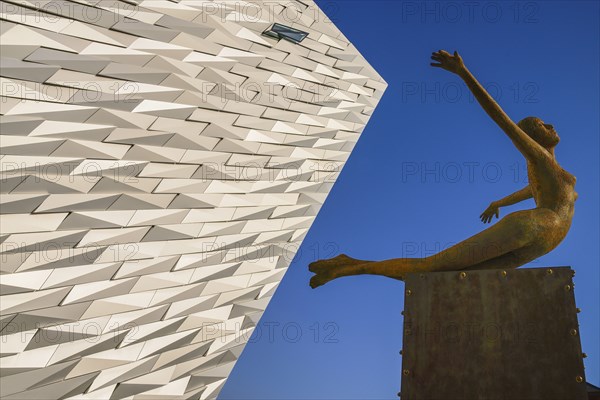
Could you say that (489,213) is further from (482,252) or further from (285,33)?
(285,33)

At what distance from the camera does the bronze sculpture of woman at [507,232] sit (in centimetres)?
296

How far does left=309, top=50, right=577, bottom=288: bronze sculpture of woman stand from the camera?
116 inches

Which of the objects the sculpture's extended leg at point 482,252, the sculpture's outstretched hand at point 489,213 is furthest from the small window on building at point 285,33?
the sculpture's extended leg at point 482,252

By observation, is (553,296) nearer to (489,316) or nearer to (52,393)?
(489,316)

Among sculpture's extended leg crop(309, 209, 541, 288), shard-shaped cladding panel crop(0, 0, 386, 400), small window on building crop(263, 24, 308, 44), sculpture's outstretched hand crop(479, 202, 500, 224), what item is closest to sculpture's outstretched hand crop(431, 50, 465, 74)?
sculpture's extended leg crop(309, 209, 541, 288)

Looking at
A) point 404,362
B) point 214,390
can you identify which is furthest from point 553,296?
point 214,390

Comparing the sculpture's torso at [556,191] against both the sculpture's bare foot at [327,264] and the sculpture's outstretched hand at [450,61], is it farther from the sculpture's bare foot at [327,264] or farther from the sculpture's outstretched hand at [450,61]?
the sculpture's bare foot at [327,264]

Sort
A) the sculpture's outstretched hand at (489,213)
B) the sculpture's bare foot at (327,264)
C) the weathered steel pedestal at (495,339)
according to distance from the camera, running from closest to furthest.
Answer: the weathered steel pedestal at (495,339)
the sculpture's bare foot at (327,264)
the sculpture's outstretched hand at (489,213)

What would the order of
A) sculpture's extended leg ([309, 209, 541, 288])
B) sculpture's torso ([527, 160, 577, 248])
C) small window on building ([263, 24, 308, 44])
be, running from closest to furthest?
sculpture's extended leg ([309, 209, 541, 288]) < sculpture's torso ([527, 160, 577, 248]) < small window on building ([263, 24, 308, 44])

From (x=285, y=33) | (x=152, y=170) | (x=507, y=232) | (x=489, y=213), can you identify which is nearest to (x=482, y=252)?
(x=507, y=232)

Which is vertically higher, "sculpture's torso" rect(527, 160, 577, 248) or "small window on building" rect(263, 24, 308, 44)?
"small window on building" rect(263, 24, 308, 44)

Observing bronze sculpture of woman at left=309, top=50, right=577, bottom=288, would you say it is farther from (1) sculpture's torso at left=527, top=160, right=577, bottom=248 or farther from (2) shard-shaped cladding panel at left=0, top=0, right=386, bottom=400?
(2) shard-shaped cladding panel at left=0, top=0, right=386, bottom=400

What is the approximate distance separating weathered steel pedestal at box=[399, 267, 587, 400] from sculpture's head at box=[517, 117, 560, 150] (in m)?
1.13

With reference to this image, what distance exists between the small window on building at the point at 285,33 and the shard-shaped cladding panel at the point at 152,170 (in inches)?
1.5
